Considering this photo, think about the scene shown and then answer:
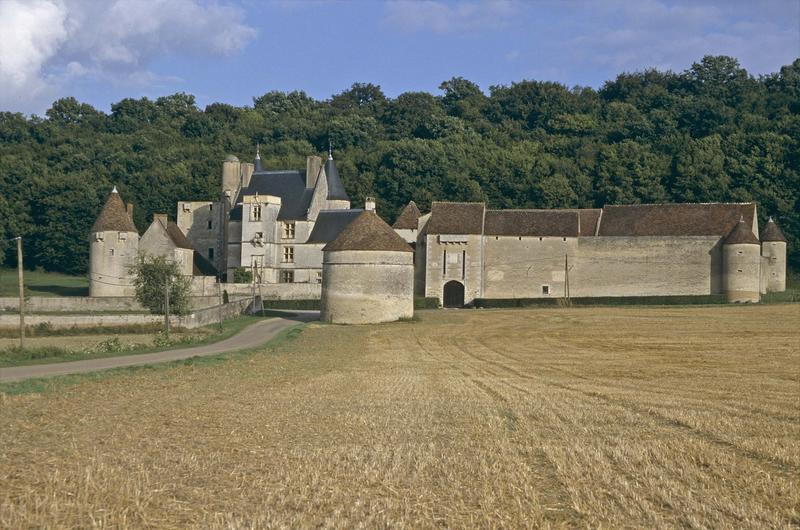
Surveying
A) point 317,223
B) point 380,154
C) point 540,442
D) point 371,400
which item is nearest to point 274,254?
point 317,223

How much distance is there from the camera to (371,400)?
1753 cm

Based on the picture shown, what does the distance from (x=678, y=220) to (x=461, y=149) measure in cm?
3585

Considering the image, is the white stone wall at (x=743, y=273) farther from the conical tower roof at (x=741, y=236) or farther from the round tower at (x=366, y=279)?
the round tower at (x=366, y=279)

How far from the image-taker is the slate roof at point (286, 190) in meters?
68.6

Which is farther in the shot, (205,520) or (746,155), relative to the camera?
(746,155)

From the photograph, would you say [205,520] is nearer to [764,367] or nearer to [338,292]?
[764,367]

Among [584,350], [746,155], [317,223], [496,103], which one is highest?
[496,103]

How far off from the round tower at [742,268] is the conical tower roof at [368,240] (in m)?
23.2

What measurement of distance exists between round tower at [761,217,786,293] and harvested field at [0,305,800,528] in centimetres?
4284

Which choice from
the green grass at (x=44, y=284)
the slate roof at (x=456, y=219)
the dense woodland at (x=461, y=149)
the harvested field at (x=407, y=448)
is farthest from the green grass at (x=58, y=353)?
the dense woodland at (x=461, y=149)

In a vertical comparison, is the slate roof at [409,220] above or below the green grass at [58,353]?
above

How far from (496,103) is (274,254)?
62521mm

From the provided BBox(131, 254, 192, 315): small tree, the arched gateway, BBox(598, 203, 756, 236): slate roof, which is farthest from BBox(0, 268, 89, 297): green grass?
BBox(598, 203, 756, 236): slate roof

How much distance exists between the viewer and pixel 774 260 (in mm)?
65500
